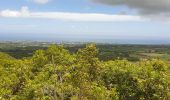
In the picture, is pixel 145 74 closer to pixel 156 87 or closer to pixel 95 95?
pixel 156 87

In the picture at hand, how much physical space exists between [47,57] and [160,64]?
3039 centimetres

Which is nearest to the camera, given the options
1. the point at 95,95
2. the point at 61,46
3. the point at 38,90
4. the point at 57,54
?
the point at 95,95

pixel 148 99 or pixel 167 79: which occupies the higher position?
pixel 167 79

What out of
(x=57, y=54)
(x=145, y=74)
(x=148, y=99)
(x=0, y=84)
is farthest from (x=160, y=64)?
(x=0, y=84)

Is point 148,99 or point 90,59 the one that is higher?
point 90,59

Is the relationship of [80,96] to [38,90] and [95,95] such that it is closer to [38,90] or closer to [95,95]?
[95,95]

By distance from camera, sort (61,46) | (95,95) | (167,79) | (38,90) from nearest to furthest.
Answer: (95,95), (38,90), (167,79), (61,46)

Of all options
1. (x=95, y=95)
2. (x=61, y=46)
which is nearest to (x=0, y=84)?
(x=61, y=46)

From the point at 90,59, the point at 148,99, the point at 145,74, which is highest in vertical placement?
the point at 90,59

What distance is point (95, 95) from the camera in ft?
133

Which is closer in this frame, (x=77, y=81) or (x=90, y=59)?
(x=77, y=81)

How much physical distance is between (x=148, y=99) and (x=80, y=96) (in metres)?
27.2

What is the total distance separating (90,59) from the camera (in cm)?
4322

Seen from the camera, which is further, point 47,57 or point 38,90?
point 47,57
